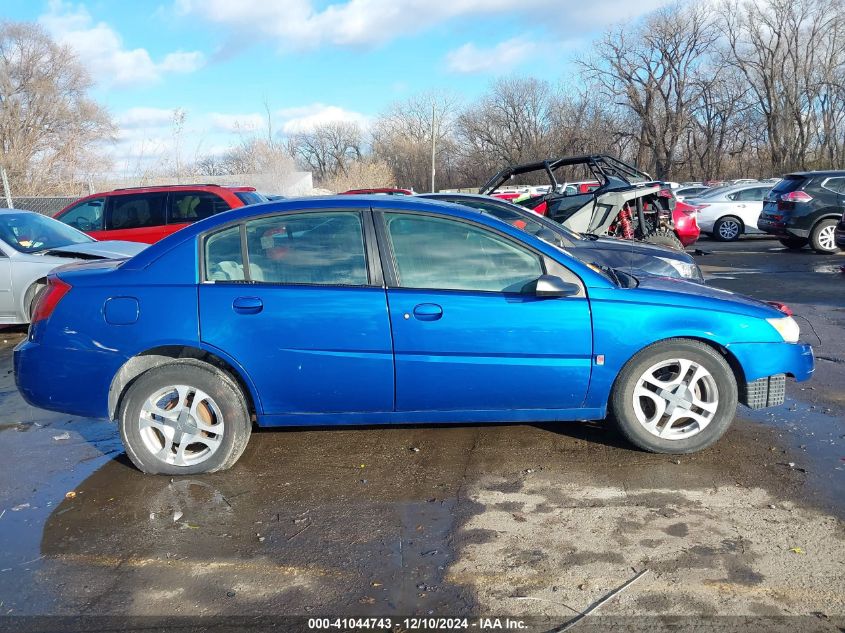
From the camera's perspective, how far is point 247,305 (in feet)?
13.2

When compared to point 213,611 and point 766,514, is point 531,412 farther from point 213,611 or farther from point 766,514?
point 213,611

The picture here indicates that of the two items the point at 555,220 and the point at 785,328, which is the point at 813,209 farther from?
the point at 785,328

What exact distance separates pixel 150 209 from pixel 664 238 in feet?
26.2

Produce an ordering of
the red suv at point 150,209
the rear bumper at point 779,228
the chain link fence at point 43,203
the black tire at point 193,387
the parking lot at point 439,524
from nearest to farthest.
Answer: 1. the parking lot at point 439,524
2. the black tire at point 193,387
3. the red suv at point 150,209
4. the rear bumper at point 779,228
5. the chain link fence at point 43,203

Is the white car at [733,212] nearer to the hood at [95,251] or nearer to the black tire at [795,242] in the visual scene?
A: the black tire at [795,242]

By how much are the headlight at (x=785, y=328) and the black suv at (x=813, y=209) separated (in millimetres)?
11413

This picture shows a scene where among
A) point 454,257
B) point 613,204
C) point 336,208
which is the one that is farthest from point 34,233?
point 613,204

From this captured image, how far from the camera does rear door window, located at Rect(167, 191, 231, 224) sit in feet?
35.5

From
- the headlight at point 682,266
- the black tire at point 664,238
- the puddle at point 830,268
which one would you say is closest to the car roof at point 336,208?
the headlight at point 682,266

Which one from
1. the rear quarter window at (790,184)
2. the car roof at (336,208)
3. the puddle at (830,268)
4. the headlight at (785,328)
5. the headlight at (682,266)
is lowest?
the puddle at (830,268)

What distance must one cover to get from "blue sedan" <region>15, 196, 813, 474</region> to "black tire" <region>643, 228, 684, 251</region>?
6470mm

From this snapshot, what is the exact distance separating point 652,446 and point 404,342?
1.63 m

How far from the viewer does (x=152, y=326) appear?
402 cm

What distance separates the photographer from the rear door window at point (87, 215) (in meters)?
11.1
